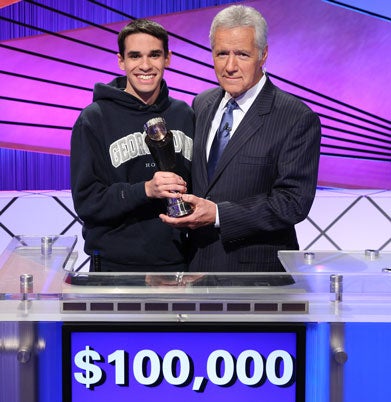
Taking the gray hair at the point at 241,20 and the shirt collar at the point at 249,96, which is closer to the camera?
the gray hair at the point at 241,20

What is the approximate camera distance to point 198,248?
179 centimetres

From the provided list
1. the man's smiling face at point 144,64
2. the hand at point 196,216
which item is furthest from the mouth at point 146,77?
the hand at point 196,216

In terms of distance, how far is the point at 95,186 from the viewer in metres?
1.74

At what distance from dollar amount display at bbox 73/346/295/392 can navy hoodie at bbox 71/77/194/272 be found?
2.06ft

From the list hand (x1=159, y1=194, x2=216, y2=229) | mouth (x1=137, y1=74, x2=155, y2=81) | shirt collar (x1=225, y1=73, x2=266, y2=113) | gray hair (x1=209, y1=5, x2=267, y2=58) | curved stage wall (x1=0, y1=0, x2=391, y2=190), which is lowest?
hand (x1=159, y1=194, x2=216, y2=229)

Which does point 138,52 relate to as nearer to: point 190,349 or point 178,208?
point 178,208

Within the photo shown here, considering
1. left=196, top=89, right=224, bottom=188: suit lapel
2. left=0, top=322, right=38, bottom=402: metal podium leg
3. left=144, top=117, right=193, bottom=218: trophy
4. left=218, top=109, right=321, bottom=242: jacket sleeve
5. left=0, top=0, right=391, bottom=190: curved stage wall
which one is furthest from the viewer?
left=0, top=0, right=391, bottom=190: curved stage wall

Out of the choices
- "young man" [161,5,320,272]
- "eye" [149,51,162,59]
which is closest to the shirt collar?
"young man" [161,5,320,272]

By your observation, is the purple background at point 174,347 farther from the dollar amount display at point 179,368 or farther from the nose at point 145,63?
the nose at point 145,63

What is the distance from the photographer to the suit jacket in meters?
1.66

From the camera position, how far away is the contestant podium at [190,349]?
1119mm

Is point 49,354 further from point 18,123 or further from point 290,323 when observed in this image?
point 18,123

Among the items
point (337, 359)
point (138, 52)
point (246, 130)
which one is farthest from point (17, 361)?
point (138, 52)

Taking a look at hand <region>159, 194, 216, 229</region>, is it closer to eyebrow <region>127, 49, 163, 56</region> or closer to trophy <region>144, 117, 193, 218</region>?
trophy <region>144, 117, 193, 218</region>
